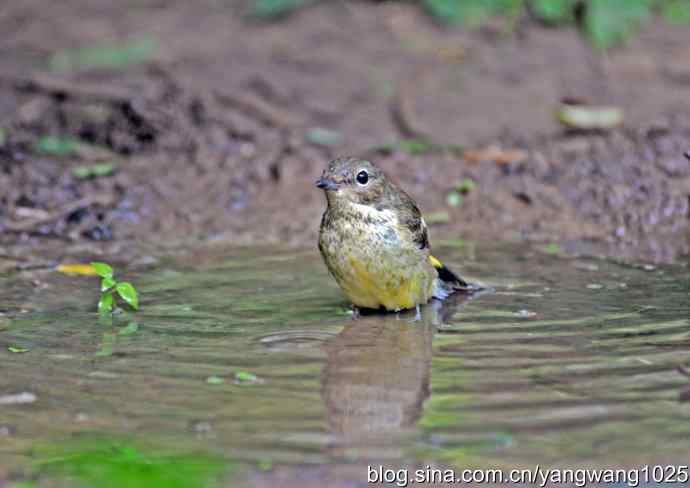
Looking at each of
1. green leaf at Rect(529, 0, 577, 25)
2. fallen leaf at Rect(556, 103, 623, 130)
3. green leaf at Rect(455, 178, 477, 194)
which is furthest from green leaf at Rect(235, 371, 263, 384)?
green leaf at Rect(529, 0, 577, 25)

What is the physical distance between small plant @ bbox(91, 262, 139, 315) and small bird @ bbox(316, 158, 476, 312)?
3.98 feet

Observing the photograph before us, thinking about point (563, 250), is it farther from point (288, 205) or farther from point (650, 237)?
point (288, 205)

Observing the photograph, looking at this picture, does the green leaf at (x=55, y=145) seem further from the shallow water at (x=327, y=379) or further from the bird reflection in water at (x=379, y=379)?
the bird reflection in water at (x=379, y=379)

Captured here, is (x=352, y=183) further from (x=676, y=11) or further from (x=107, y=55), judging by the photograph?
(x=676, y=11)

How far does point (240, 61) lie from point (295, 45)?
2.32 ft

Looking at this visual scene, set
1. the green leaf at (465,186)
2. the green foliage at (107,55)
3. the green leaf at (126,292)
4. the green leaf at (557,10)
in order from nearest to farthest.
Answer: the green leaf at (126,292) < the green leaf at (465,186) < the green foliage at (107,55) < the green leaf at (557,10)

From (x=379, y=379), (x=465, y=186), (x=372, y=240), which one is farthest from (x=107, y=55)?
(x=379, y=379)

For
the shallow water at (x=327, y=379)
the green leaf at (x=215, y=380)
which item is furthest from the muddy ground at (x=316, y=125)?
the green leaf at (x=215, y=380)

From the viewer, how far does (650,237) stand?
9.06m

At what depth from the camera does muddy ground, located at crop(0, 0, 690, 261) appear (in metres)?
9.46

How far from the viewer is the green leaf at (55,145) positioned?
1037 cm

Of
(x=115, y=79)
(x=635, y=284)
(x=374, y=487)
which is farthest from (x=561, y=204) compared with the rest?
(x=374, y=487)

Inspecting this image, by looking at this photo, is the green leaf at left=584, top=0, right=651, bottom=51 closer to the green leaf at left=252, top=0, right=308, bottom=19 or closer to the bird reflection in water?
the green leaf at left=252, top=0, right=308, bottom=19

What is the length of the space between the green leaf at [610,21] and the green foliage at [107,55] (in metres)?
4.82
